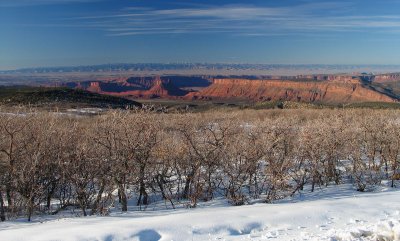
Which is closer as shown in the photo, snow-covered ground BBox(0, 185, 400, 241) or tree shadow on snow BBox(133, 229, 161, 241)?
snow-covered ground BBox(0, 185, 400, 241)

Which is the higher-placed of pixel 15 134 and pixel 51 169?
pixel 15 134

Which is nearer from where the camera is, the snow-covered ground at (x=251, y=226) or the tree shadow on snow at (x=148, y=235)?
the snow-covered ground at (x=251, y=226)

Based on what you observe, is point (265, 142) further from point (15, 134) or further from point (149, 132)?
point (15, 134)

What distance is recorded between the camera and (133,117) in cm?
1377

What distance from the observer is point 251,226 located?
9.05 meters

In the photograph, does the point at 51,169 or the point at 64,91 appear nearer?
the point at 51,169

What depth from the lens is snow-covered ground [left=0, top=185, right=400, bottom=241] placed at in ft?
27.1

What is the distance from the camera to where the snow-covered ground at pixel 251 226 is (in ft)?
27.1

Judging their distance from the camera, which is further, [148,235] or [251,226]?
[251,226]

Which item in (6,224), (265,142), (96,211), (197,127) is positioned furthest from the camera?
(197,127)

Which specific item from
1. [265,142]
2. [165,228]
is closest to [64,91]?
[265,142]

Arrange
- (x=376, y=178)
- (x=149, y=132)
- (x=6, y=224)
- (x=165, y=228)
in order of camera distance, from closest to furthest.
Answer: (x=165, y=228) < (x=6, y=224) < (x=149, y=132) < (x=376, y=178)

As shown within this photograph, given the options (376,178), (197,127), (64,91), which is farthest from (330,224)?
(64,91)

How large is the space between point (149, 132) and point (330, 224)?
616cm
